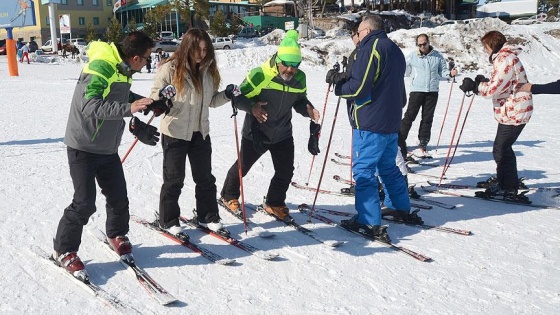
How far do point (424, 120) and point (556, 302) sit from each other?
4267 millimetres

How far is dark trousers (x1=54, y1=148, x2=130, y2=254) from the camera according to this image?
3164mm

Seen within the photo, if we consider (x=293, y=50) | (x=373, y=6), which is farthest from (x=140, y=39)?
(x=373, y=6)

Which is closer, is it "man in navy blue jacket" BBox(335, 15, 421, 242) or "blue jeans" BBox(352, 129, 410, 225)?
"man in navy blue jacket" BBox(335, 15, 421, 242)

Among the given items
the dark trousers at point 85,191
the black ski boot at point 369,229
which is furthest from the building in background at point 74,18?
the dark trousers at point 85,191

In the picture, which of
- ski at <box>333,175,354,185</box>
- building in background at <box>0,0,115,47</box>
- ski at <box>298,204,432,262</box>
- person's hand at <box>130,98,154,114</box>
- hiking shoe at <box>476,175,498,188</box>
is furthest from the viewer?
building in background at <box>0,0,115,47</box>

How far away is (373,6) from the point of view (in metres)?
46.2

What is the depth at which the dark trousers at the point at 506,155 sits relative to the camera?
4941mm

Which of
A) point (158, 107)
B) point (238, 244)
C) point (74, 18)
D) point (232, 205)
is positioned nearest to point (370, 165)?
point (238, 244)

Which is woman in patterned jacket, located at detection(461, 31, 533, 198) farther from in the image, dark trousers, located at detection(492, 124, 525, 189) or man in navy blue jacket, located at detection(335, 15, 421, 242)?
man in navy blue jacket, located at detection(335, 15, 421, 242)

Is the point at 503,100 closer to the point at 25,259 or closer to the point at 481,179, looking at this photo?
the point at 481,179

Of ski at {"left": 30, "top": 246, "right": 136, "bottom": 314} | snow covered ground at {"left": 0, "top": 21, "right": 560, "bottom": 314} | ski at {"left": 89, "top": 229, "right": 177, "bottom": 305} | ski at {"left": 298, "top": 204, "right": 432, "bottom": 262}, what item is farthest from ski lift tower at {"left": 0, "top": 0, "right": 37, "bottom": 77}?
ski at {"left": 89, "top": 229, "right": 177, "bottom": 305}

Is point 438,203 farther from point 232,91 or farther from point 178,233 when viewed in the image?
point 178,233

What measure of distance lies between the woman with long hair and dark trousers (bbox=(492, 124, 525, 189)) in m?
2.87

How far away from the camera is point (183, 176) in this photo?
12.4 feet
